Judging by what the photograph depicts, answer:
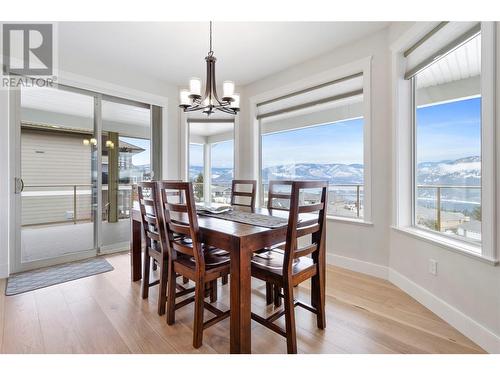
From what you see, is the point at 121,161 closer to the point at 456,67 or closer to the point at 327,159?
the point at 327,159

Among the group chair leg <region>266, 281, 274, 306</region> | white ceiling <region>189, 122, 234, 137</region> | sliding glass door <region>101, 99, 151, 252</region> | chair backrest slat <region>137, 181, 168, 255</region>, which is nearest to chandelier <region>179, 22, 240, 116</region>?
chair backrest slat <region>137, 181, 168, 255</region>

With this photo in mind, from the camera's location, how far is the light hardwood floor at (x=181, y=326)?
160cm

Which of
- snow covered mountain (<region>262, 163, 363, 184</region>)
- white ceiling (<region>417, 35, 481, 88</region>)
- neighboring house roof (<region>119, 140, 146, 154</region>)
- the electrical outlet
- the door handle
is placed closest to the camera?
white ceiling (<region>417, 35, 481, 88</region>)

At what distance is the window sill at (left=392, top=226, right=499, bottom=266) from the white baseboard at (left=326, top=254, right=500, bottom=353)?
1.45 ft

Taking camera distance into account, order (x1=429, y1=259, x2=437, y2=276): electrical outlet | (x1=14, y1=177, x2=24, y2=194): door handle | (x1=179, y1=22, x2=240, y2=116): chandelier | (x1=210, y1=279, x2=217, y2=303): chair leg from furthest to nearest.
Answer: (x1=14, y1=177, x2=24, y2=194): door handle → (x1=179, y1=22, x2=240, y2=116): chandelier → (x1=210, y1=279, x2=217, y2=303): chair leg → (x1=429, y1=259, x2=437, y2=276): electrical outlet

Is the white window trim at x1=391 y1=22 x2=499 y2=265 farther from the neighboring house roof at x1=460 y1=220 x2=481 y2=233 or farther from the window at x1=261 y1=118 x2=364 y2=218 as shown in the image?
the window at x1=261 y1=118 x2=364 y2=218

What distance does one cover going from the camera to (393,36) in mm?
2586

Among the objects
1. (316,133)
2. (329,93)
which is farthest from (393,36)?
(316,133)

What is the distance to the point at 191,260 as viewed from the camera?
1.85m

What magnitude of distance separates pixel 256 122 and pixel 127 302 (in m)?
3.13

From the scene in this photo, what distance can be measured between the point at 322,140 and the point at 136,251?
10.1 feet

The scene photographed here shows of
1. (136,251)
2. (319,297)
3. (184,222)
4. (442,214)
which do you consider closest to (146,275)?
(136,251)

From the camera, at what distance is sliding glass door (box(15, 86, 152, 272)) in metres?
3.02

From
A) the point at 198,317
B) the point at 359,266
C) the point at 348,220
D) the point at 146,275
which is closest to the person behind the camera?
the point at 198,317
